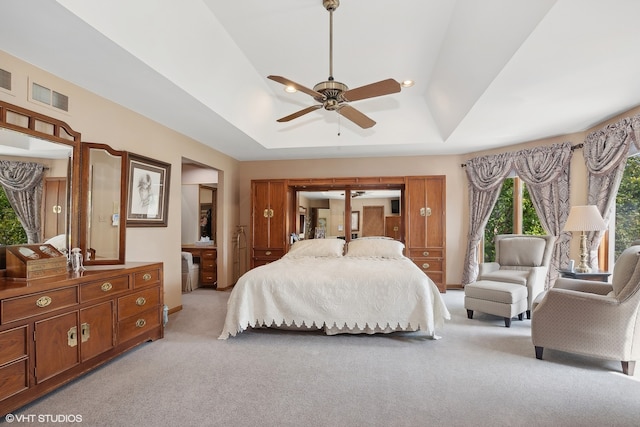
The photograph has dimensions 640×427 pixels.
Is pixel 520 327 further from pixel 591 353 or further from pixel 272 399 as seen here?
pixel 272 399

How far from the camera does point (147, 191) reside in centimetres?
384

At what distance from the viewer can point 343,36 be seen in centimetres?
322

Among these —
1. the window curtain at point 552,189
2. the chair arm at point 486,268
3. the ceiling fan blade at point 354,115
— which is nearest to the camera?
the ceiling fan blade at point 354,115

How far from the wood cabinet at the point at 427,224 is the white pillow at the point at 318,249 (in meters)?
1.43

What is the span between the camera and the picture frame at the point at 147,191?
3594 millimetres

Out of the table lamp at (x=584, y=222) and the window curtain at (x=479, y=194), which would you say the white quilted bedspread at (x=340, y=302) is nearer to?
the table lamp at (x=584, y=222)

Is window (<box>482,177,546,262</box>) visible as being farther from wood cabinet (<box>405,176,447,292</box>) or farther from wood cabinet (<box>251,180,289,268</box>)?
wood cabinet (<box>251,180,289,268</box>)

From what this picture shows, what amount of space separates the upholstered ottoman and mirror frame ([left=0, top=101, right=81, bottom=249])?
4.35m

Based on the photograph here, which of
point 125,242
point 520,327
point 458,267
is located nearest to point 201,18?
point 125,242

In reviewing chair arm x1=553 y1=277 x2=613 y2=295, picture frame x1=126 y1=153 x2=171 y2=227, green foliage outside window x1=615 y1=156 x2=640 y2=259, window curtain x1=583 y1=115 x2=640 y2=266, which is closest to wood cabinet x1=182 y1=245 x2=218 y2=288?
picture frame x1=126 y1=153 x2=171 y2=227

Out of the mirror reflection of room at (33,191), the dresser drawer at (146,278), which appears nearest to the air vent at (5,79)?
the mirror reflection of room at (33,191)

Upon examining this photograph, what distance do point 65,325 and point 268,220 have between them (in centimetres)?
376

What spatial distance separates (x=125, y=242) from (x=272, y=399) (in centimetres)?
235

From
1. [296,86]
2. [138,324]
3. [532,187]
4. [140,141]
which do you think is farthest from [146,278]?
[532,187]
